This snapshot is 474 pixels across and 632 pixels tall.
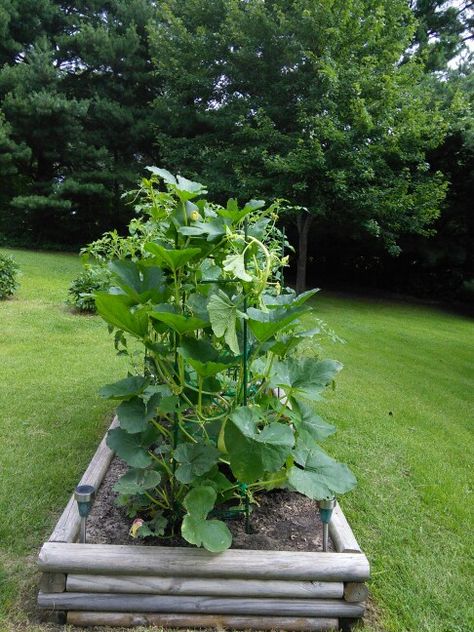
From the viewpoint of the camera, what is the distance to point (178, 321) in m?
1.41

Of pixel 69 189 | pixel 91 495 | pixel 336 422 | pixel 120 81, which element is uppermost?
pixel 120 81

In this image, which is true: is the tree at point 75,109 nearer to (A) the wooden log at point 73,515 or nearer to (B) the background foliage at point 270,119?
(B) the background foliage at point 270,119

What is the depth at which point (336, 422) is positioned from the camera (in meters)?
3.31

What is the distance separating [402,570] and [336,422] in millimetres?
1562

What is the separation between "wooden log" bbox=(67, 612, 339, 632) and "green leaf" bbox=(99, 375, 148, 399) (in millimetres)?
653

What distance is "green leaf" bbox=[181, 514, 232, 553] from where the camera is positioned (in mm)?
1396

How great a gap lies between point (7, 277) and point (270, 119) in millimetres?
6265

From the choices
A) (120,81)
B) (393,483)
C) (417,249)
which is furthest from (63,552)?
(120,81)

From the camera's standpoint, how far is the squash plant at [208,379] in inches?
55.2

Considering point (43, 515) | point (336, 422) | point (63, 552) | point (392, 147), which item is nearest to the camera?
point (63, 552)

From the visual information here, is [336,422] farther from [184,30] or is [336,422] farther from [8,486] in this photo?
→ [184,30]

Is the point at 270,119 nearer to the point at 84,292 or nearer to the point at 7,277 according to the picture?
the point at 84,292

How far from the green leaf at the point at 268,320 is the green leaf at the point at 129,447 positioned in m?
0.55

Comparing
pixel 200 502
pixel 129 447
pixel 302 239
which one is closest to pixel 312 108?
pixel 302 239
